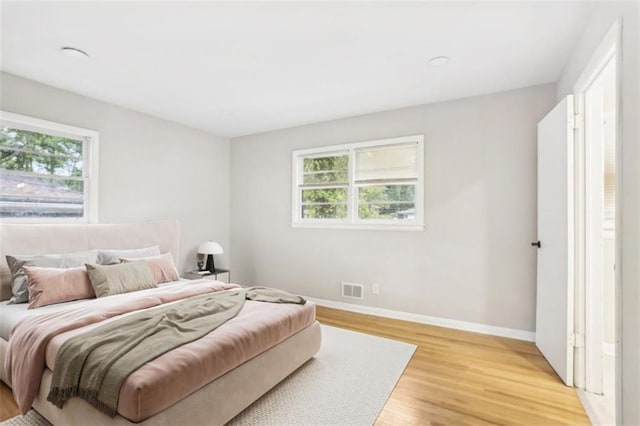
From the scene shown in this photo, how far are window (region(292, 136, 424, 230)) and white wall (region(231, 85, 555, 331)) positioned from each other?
0.12 metres

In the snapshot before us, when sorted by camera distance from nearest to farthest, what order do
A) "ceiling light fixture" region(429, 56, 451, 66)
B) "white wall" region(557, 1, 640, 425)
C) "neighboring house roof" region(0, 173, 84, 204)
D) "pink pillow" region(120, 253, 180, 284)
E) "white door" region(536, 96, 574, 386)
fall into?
"white wall" region(557, 1, 640, 425), "white door" region(536, 96, 574, 386), "ceiling light fixture" region(429, 56, 451, 66), "neighboring house roof" region(0, 173, 84, 204), "pink pillow" region(120, 253, 180, 284)

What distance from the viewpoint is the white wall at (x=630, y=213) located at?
4.72 feet

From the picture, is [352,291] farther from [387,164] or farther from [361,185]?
[387,164]

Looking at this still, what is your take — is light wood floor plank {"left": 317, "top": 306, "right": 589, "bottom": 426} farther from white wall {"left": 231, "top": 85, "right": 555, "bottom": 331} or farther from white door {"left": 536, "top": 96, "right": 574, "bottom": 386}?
white wall {"left": 231, "top": 85, "right": 555, "bottom": 331}

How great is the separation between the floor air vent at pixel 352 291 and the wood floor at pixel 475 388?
0.86 m

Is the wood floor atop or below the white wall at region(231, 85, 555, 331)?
below

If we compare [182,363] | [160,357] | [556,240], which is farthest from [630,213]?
[160,357]

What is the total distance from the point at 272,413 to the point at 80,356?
115cm

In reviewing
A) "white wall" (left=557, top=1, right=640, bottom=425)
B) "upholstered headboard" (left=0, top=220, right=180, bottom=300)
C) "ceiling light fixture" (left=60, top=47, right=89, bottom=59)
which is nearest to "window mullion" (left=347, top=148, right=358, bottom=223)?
"upholstered headboard" (left=0, top=220, right=180, bottom=300)

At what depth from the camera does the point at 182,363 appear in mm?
1641

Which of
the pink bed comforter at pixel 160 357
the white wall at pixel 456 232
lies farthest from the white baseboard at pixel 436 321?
the pink bed comforter at pixel 160 357

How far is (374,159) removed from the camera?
4109 mm

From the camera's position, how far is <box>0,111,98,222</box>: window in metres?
2.99

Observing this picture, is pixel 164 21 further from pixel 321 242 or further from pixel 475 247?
pixel 475 247
